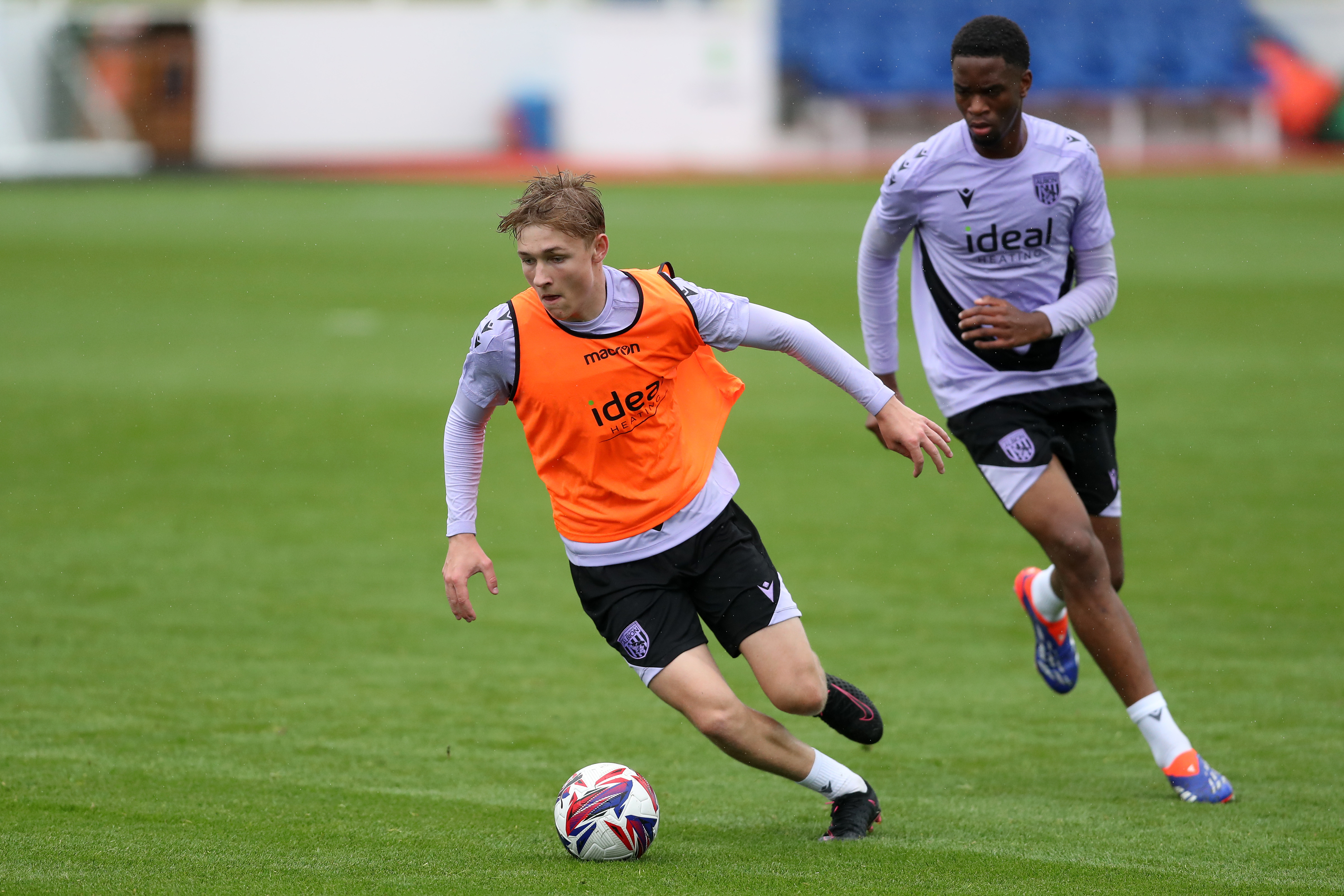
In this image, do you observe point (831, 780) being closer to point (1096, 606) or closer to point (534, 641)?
point (1096, 606)

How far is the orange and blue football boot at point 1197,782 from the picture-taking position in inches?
216

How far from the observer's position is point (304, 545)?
1019 centimetres

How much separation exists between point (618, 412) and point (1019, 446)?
1768 millimetres

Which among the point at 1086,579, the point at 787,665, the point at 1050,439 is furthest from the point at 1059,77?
the point at 787,665

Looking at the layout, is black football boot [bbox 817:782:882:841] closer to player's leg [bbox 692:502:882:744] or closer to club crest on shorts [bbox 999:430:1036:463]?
player's leg [bbox 692:502:882:744]

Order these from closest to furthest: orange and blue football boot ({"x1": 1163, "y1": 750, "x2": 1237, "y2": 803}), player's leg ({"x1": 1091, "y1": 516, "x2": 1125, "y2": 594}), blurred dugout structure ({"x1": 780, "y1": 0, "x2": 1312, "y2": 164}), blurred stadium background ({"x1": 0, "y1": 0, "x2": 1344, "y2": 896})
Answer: blurred stadium background ({"x1": 0, "y1": 0, "x2": 1344, "y2": 896}) < orange and blue football boot ({"x1": 1163, "y1": 750, "x2": 1237, "y2": 803}) < player's leg ({"x1": 1091, "y1": 516, "x2": 1125, "y2": 594}) < blurred dugout structure ({"x1": 780, "y1": 0, "x2": 1312, "y2": 164})

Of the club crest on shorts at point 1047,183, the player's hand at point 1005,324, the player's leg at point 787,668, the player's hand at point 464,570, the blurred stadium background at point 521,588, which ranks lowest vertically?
the blurred stadium background at point 521,588

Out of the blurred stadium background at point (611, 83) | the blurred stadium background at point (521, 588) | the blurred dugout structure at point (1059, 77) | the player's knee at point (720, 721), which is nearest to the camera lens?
the player's knee at point (720, 721)

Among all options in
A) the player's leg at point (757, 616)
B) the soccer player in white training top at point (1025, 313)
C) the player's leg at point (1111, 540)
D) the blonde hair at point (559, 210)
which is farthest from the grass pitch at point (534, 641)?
the blonde hair at point (559, 210)

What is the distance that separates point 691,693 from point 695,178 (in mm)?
39510

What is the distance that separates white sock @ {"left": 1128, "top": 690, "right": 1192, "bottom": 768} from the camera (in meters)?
5.57

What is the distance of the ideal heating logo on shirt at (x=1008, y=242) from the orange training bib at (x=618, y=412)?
141cm

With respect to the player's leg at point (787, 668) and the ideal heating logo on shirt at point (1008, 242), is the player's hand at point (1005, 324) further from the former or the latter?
the player's leg at point (787, 668)

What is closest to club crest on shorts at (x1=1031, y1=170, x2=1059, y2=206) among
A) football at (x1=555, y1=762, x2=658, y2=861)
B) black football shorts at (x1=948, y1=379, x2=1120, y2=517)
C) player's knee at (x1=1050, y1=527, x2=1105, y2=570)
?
black football shorts at (x1=948, y1=379, x2=1120, y2=517)
